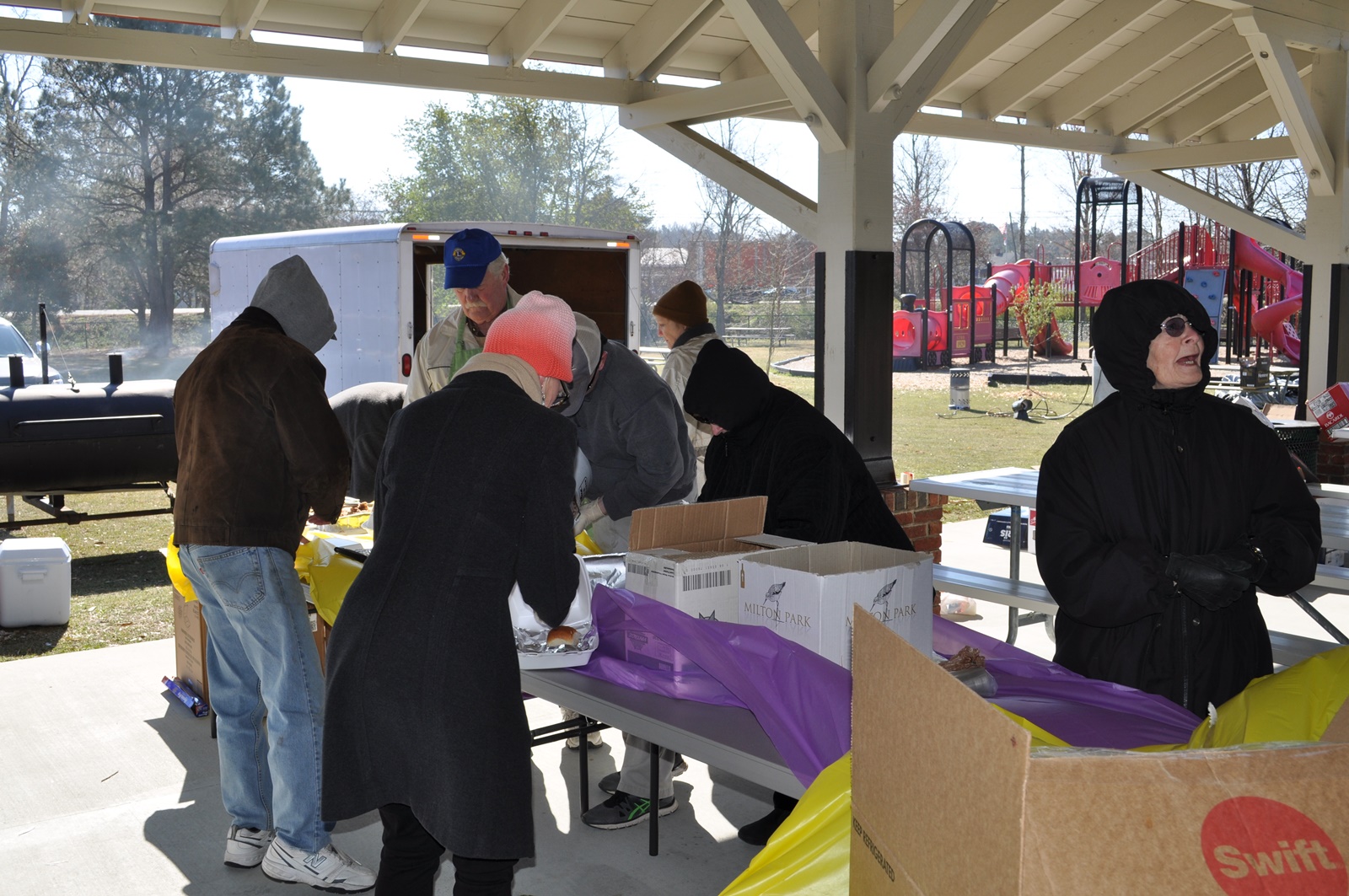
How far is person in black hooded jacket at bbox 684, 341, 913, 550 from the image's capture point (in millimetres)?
3525

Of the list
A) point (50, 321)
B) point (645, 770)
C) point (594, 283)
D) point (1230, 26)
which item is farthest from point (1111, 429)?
point (50, 321)

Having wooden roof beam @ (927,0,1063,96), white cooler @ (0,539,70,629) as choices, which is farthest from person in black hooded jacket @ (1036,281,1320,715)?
white cooler @ (0,539,70,629)

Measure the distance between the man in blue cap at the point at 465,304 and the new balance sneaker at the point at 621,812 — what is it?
1.62 metres

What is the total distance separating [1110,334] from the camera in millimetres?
2758

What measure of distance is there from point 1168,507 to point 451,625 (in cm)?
162

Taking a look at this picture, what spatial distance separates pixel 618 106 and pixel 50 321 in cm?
2800

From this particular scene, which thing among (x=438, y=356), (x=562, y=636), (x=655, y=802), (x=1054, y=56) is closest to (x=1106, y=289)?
(x=1054, y=56)

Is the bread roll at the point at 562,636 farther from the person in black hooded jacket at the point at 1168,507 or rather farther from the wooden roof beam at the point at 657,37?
the wooden roof beam at the point at 657,37

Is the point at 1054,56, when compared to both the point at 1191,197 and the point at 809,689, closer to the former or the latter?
the point at 1191,197

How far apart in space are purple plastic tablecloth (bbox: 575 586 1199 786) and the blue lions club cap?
1.90 m

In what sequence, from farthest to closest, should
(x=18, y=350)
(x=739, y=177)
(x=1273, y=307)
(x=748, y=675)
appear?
(x=1273, y=307) → (x=18, y=350) → (x=739, y=177) → (x=748, y=675)

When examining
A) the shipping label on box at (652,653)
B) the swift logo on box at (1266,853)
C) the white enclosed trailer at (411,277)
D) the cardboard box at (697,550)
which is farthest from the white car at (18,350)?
the swift logo on box at (1266,853)

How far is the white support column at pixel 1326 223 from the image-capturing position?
873cm

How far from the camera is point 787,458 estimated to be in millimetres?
3582
